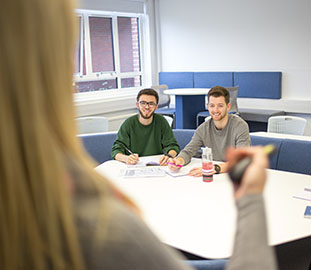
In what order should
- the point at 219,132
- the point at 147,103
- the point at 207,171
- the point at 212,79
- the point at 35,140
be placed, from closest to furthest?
the point at 35,140 < the point at 207,171 < the point at 219,132 < the point at 147,103 < the point at 212,79

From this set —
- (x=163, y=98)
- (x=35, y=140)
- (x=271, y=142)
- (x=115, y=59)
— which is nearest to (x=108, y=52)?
(x=115, y=59)

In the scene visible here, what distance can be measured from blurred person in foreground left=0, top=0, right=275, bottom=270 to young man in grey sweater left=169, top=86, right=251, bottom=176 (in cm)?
269

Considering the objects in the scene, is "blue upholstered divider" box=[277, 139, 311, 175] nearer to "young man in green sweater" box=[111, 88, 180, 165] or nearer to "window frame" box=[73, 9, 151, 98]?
"young man in green sweater" box=[111, 88, 180, 165]

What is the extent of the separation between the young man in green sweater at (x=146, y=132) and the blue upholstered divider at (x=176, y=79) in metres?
4.61

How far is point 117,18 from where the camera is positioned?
8.19m

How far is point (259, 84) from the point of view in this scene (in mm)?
7348

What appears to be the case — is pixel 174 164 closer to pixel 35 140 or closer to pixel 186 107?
pixel 35 140

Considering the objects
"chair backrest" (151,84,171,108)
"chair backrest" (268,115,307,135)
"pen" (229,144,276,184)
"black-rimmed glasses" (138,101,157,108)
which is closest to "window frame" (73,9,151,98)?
"chair backrest" (151,84,171,108)

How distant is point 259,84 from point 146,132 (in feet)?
13.6

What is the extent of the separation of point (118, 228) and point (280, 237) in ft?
4.97

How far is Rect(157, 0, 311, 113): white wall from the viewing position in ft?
22.4

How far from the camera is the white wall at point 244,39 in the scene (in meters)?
6.81

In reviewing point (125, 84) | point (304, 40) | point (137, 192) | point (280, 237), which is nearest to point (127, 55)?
point (125, 84)

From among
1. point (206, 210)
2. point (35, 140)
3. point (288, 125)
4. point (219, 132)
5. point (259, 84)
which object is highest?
point (35, 140)
